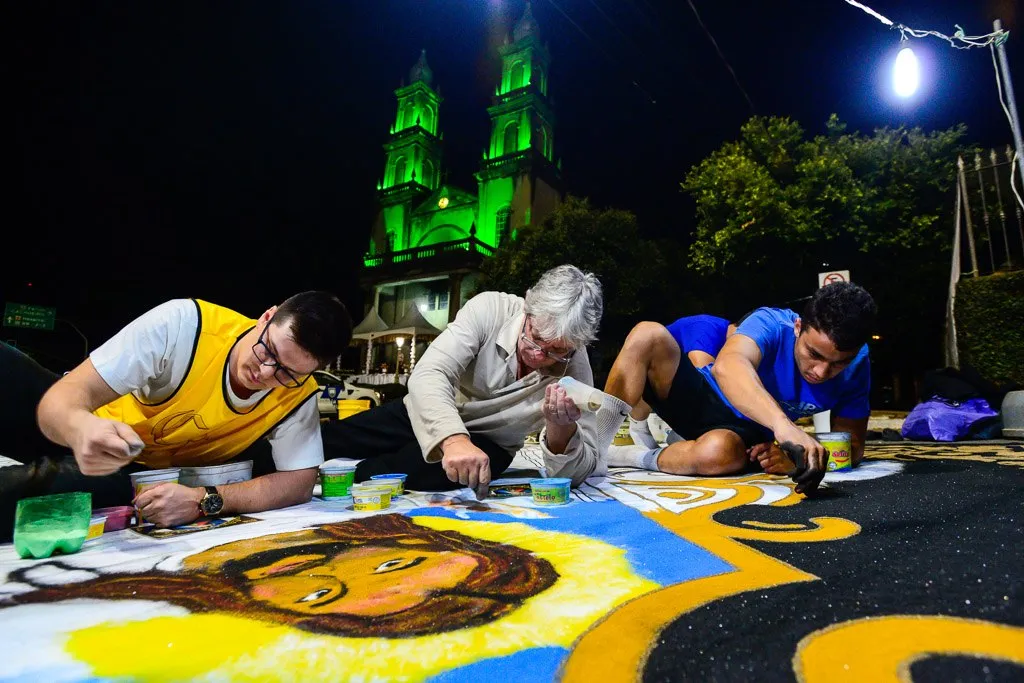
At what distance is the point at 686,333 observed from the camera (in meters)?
3.81

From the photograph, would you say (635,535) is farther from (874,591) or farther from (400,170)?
(400,170)

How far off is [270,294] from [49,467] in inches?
986

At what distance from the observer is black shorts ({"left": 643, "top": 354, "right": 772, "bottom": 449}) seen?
280 cm

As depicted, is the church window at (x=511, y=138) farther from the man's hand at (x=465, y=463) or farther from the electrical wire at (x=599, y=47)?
the man's hand at (x=465, y=463)

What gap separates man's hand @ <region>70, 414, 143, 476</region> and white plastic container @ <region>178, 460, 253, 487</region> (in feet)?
1.04

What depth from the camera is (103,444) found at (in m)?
1.26

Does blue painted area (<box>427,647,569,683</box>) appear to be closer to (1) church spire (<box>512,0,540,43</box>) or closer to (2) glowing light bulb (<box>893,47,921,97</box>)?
(2) glowing light bulb (<box>893,47,921,97</box>)

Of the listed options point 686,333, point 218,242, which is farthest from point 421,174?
point 686,333

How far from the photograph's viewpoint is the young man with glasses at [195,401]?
1.46 m

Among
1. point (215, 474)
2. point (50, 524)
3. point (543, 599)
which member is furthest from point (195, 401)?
point (543, 599)

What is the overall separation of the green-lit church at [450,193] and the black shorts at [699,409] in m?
22.3

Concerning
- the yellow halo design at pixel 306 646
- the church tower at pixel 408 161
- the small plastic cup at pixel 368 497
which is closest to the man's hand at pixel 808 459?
the yellow halo design at pixel 306 646

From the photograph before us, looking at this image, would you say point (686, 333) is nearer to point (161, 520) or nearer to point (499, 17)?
point (161, 520)

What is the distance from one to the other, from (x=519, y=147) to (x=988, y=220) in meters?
24.5
